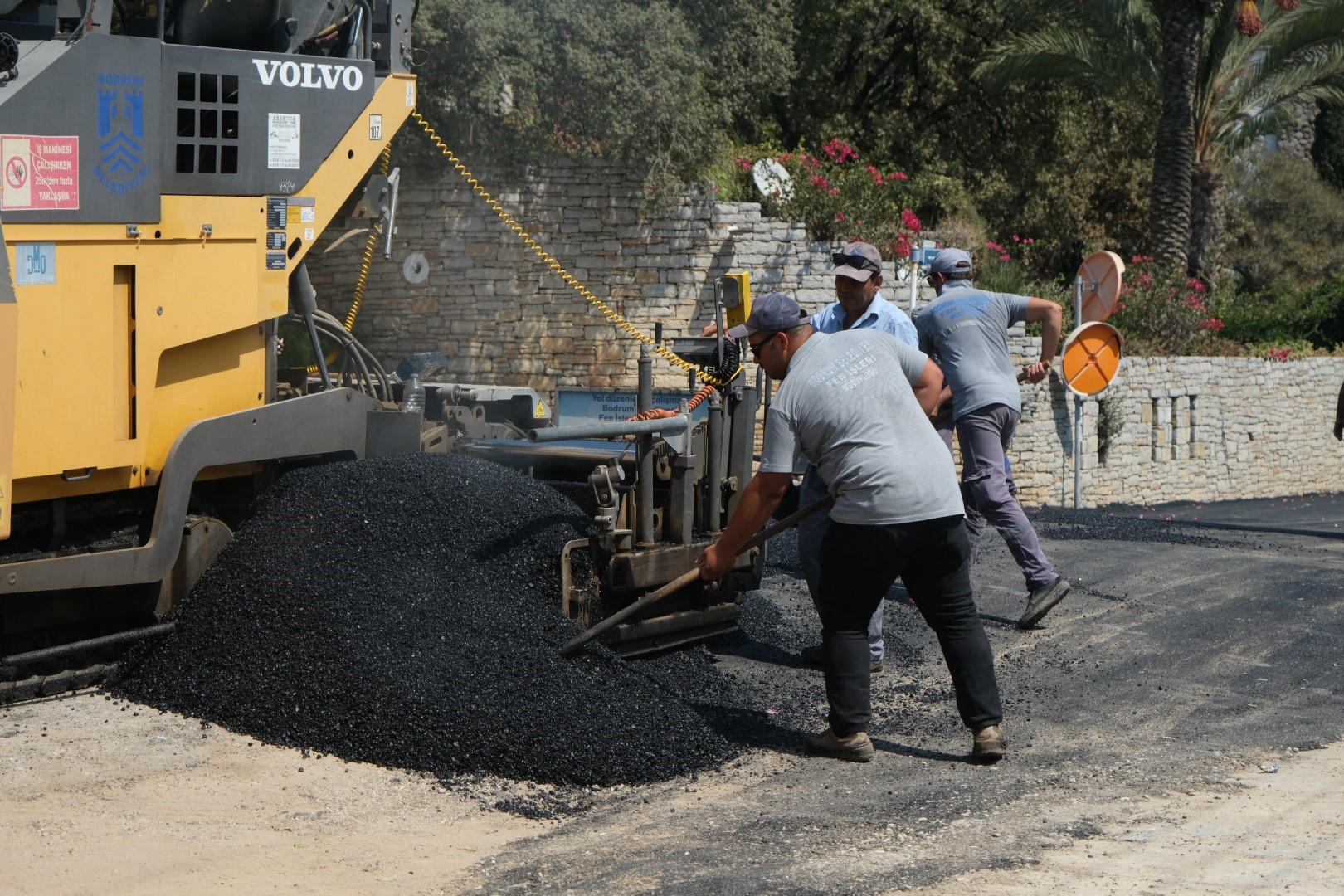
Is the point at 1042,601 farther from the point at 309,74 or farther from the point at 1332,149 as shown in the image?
the point at 1332,149

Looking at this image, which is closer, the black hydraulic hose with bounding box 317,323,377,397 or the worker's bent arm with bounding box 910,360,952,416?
the worker's bent arm with bounding box 910,360,952,416

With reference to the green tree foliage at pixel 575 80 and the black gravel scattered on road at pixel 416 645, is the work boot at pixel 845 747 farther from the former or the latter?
the green tree foliage at pixel 575 80

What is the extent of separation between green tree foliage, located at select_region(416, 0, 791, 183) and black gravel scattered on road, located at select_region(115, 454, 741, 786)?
977cm

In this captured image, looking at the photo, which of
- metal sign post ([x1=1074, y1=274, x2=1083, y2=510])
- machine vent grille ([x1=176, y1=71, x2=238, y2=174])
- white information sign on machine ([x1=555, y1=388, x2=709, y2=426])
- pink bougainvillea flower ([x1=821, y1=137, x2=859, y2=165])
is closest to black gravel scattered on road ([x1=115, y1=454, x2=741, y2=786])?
machine vent grille ([x1=176, y1=71, x2=238, y2=174])

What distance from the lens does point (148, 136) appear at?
532 centimetres

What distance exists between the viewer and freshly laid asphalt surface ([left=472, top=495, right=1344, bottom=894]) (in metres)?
4.18

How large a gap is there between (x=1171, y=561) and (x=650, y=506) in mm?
4535

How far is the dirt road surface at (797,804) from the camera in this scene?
13.2ft

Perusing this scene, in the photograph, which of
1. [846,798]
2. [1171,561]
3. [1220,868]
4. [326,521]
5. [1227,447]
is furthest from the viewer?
[1227,447]

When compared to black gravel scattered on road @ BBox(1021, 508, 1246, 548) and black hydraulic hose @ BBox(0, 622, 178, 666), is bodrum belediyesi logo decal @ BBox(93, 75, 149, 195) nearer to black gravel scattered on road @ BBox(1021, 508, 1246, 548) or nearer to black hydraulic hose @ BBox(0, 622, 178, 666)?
black hydraulic hose @ BBox(0, 622, 178, 666)

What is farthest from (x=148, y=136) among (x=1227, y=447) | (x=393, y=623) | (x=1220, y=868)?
(x=1227, y=447)

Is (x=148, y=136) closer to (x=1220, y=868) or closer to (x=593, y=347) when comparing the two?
(x=1220, y=868)

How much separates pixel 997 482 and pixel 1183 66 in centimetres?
1354

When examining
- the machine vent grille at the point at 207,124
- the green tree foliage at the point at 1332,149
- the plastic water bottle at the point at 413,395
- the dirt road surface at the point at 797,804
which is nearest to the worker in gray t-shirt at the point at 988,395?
the dirt road surface at the point at 797,804
